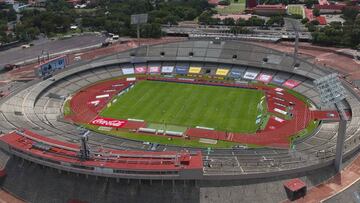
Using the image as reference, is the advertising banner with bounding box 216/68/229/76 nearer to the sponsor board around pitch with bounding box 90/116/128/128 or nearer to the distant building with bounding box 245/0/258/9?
the sponsor board around pitch with bounding box 90/116/128/128

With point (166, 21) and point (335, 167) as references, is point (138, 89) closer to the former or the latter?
point (335, 167)

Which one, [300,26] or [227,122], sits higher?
[300,26]

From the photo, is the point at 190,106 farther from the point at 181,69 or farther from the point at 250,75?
the point at 250,75

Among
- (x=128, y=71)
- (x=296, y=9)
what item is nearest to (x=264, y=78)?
(x=128, y=71)

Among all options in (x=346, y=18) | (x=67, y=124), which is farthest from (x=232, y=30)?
(x=67, y=124)

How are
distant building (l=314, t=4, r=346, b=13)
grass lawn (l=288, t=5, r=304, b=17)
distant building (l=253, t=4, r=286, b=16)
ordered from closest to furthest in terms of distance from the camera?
distant building (l=253, t=4, r=286, b=16)
distant building (l=314, t=4, r=346, b=13)
grass lawn (l=288, t=5, r=304, b=17)

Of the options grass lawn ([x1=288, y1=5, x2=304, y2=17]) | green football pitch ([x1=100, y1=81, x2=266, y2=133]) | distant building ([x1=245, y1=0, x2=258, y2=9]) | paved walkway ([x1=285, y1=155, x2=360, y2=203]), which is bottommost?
paved walkway ([x1=285, y1=155, x2=360, y2=203])

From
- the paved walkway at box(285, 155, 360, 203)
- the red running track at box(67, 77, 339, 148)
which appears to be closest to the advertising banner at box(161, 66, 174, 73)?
the red running track at box(67, 77, 339, 148)
